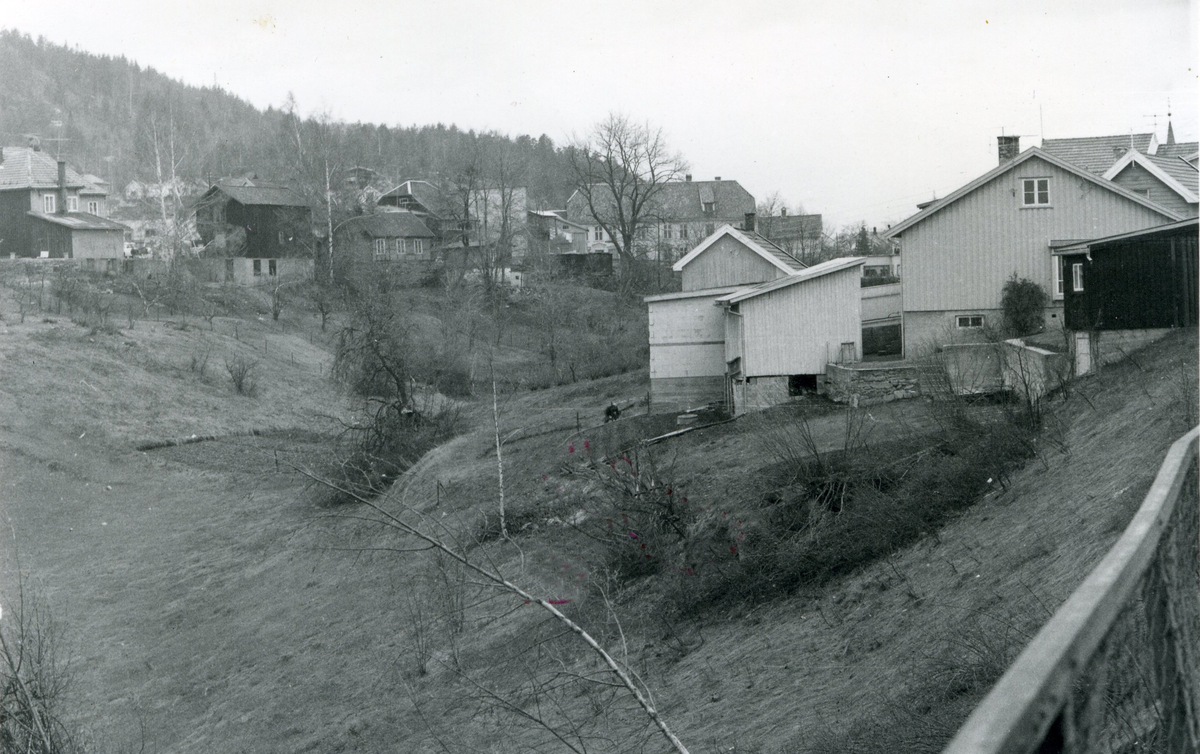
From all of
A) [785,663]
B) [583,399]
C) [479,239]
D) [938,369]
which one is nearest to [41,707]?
[785,663]

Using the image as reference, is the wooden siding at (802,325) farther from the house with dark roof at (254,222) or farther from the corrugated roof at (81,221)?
the corrugated roof at (81,221)

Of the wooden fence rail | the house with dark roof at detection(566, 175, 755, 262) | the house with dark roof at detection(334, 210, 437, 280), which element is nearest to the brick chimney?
the house with dark roof at detection(334, 210, 437, 280)

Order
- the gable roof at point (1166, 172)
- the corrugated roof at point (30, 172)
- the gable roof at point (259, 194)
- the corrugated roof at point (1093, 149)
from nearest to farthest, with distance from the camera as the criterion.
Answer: the gable roof at point (1166, 172) → the corrugated roof at point (1093, 149) → the corrugated roof at point (30, 172) → the gable roof at point (259, 194)

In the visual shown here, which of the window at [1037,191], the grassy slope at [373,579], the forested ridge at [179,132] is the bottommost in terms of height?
the grassy slope at [373,579]

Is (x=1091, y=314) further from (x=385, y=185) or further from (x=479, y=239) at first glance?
(x=385, y=185)

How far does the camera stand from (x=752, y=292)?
3033 centimetres

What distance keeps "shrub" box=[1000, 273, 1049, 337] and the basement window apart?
5.67 metres

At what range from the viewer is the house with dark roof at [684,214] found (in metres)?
77.3

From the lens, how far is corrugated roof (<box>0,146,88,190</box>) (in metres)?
65.3

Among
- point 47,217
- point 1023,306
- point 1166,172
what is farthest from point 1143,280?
point 47,217

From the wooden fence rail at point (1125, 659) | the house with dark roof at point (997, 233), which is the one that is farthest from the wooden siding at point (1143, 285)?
the wooden fence rail at point (1125, 659)

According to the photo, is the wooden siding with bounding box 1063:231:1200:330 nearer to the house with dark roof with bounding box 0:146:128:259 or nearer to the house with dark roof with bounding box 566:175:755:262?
the house with dark roof with bounding box 566:175:755:262

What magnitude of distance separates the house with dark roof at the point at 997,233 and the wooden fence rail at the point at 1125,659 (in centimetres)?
2778

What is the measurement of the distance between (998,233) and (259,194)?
180 feet
